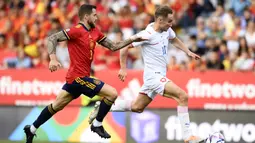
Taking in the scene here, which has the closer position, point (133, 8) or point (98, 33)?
point (98, 33)

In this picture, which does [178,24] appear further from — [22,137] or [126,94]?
[22,137]

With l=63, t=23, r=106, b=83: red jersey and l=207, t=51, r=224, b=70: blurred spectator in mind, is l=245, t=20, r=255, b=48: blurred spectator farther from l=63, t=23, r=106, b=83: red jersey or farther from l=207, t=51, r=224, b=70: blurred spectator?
l=63, t=23, r=106, b=83: red jersey

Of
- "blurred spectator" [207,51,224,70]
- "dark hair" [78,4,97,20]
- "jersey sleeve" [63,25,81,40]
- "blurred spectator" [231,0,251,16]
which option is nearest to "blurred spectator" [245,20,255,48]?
"blurred spectator" [207,51,224,70]

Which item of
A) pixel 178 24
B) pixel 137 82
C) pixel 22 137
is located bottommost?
pixel 22 137

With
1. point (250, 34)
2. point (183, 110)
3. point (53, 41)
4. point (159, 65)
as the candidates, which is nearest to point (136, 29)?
point (250, 34)

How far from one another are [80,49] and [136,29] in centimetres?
863

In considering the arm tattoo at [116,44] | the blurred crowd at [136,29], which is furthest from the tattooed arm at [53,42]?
the blurred crowd at [136,29]

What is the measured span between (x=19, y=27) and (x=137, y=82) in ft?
23.3

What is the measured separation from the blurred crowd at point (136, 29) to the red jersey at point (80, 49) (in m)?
5.58

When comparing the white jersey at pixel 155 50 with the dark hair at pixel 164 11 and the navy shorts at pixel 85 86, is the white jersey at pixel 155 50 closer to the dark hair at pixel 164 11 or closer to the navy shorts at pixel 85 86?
the dark hair at pixel 164 11

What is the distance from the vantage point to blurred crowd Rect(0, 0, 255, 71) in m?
20.4

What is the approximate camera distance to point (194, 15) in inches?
894

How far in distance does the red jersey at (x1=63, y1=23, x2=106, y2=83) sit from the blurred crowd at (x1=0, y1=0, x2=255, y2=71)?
5578mm

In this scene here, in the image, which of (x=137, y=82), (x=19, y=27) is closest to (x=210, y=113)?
(x=137, y=82)
